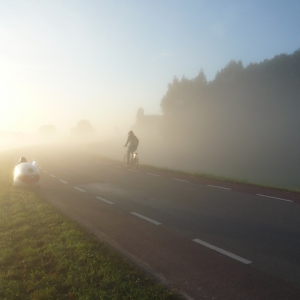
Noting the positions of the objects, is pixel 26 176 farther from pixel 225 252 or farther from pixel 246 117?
pixel 246 117

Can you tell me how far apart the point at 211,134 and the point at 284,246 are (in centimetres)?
5012

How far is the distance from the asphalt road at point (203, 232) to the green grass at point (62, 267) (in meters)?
0.36

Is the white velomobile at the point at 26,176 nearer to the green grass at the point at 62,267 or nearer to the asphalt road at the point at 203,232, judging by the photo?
the asphalt road at the point at 203,232

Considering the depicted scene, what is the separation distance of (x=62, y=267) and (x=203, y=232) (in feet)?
9.94

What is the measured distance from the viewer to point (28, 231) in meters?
6.70

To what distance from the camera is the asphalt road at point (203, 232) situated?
173 inches

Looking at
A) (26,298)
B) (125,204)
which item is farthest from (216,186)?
(26,298)

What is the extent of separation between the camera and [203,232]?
→ 22.1 ft

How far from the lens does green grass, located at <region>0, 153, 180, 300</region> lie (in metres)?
4.02

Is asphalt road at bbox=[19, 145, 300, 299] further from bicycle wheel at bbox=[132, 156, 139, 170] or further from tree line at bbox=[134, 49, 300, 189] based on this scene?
tree line at bbox=[134, 49, 300, 189]

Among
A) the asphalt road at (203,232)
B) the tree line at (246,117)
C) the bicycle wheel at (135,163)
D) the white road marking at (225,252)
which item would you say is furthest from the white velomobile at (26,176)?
the tree line at (246,117)

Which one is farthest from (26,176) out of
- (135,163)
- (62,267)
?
(135,163)

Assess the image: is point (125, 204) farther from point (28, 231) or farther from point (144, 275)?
point (144, 275)

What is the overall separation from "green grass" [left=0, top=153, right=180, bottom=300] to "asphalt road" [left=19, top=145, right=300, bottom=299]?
36 centimetres
